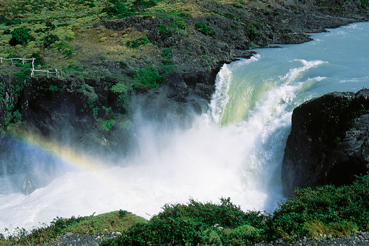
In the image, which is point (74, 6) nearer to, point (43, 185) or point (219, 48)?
point (219, 48)

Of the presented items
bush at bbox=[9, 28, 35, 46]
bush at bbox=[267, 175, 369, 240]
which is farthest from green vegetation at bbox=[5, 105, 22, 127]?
bush at bbox=[267, 175, 369, 240]

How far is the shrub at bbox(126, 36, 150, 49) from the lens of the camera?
28.6 metres

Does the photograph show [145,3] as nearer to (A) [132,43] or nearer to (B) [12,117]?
(A) [132,43]

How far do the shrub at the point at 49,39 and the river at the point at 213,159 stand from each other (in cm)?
1145

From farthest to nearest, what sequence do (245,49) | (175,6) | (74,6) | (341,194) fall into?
(74,6)
(175,6)
(245,49)
(341,194)

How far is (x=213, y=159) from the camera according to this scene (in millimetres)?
21891

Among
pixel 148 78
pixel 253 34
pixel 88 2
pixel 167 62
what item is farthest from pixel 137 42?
pixel 88 2

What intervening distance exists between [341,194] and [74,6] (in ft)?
137

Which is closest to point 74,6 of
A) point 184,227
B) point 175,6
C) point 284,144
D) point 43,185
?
point 175,6

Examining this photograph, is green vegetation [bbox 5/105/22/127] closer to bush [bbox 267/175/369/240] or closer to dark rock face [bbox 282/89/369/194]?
dark rock face [bbox 282/89/369/194]

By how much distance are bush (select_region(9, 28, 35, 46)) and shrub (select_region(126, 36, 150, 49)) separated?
10354mm

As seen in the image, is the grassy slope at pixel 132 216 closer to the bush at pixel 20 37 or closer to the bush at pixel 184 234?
Answer: the bush at pixel 184 234

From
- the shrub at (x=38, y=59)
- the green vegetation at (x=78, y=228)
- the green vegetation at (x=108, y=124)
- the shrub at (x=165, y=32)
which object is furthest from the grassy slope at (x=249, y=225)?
the shrub at (x=165, y=32)

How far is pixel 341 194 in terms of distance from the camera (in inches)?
457
